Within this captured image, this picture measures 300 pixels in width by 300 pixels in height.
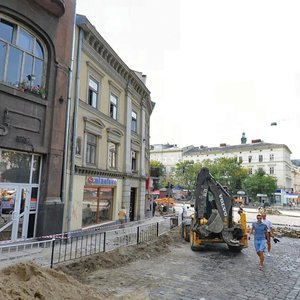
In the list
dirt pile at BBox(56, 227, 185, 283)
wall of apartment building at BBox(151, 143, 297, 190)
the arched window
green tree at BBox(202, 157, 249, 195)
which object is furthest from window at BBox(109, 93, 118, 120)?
wall of apartment building at BBox(151, 143, 297, 190)

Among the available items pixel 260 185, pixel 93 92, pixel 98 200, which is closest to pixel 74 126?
pixel 93 92

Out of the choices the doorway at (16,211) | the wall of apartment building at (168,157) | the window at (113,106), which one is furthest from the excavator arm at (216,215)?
the wall of apartment building at (168,157)

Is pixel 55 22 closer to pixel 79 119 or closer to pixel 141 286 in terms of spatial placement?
pixel 79 119

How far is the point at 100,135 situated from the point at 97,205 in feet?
13.0

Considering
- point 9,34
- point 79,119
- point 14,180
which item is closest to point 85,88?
point 79,119

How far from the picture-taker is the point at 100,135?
16344 mm

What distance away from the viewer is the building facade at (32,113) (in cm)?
1056

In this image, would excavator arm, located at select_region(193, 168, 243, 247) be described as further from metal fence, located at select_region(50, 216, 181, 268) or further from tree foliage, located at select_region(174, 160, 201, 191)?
tree foliage, located at select_region(174, 160, 201, 191)

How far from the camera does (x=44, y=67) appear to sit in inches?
483

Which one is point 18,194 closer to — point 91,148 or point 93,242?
point 93,242

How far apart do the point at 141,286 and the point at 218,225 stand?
489 cm

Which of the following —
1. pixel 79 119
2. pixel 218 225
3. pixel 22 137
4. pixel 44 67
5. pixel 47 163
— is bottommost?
pixel 218 225

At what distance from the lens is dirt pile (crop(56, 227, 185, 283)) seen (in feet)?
26.6

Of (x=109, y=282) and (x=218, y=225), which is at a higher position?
(x=218, y=225)
